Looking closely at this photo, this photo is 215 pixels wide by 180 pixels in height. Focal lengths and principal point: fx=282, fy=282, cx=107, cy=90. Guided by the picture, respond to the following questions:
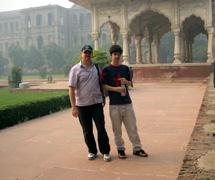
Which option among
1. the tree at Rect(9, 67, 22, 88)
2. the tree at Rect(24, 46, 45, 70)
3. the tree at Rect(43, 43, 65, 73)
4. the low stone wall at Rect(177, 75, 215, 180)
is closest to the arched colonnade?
the tree at Rect(9, 67, 22, 88)

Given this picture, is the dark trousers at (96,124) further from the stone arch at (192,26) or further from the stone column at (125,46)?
the stone arch at (192,26)

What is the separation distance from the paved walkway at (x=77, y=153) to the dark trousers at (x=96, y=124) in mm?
148

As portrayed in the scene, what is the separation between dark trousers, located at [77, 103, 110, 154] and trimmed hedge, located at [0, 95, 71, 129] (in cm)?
258

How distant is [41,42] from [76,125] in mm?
58627

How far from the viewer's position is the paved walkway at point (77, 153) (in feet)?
8.77

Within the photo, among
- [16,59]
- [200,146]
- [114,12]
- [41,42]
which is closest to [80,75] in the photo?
[200,146]

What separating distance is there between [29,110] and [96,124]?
3.26 m

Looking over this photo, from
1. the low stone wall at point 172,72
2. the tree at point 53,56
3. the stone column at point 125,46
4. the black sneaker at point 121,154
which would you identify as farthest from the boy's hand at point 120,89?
the tree at point 53,56

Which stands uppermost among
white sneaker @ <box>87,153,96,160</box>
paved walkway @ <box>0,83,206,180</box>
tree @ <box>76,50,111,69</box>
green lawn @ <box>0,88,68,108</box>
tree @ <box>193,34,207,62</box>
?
tree @ <box>193,34,207,62</box>

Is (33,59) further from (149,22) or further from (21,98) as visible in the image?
(21,98)

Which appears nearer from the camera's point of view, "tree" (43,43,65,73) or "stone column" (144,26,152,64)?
"stone column" (144,26,152,64)

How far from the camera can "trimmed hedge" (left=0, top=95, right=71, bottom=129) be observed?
17.3 ft

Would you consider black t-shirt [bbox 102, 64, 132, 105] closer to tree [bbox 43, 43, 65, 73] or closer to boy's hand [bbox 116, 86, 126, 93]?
boy's hand [bbox 116, 86, 126, 93]

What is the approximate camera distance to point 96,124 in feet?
10.3
